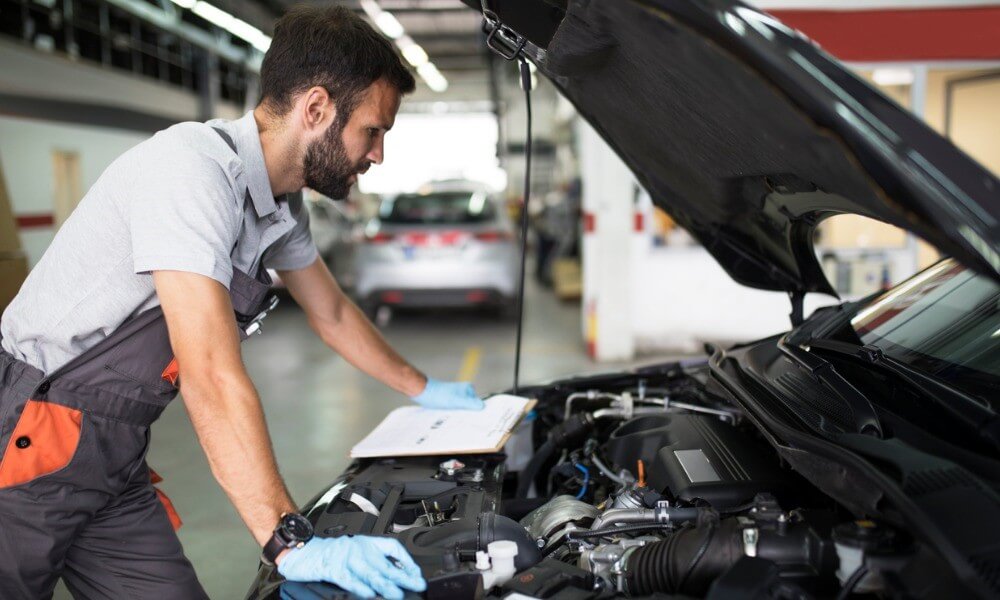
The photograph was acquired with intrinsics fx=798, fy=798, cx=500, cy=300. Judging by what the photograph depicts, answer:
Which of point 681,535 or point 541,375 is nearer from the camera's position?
point 681,535

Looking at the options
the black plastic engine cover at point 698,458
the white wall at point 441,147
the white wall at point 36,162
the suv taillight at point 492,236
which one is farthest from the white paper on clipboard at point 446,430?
the white wall at point 441,147

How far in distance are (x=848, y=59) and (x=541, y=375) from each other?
3147mm

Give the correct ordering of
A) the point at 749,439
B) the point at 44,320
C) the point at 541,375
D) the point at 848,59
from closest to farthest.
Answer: the point at 44,320 → the point at 749,439 → the point at 848,59 → the point at 541,375

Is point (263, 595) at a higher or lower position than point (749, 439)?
lower

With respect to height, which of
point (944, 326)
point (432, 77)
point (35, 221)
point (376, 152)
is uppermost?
point (432, 77)

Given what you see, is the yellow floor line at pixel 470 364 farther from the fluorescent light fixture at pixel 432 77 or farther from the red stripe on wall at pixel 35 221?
the fluorescent light fixture at pixel 432 77

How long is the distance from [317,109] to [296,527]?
2.98 ft

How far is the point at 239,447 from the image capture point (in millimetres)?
1488

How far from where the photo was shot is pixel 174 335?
59.2 inches

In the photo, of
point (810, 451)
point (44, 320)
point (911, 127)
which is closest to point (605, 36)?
point (911, 127)

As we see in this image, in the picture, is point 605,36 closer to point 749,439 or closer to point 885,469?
point 885,469

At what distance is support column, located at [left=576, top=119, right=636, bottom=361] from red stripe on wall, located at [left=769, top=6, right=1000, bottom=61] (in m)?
1.60

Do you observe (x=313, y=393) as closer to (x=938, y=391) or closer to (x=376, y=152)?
(x=376, y=152)

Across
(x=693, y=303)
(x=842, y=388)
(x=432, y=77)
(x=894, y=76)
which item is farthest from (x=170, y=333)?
(x=432, y=77)
